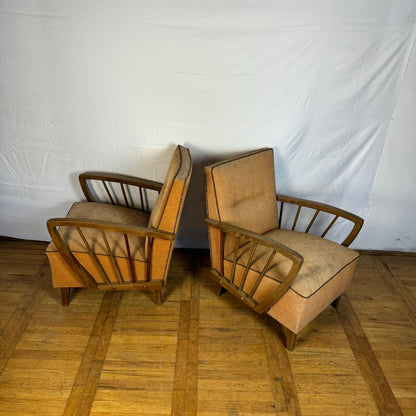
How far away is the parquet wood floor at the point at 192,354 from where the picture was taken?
158 centimetres

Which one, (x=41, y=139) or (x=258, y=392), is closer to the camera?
(x=258, y=392)

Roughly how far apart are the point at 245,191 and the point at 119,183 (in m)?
0.86

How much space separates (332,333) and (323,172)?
99 centimetres

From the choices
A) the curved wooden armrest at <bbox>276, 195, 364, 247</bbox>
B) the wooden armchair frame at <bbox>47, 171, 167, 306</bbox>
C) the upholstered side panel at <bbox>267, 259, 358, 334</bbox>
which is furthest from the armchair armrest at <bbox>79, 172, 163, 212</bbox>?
the upholstered side panel at <bbox>267, 259, 358, 334</bbox>

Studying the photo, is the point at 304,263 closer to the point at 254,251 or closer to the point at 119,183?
the point at 254,251

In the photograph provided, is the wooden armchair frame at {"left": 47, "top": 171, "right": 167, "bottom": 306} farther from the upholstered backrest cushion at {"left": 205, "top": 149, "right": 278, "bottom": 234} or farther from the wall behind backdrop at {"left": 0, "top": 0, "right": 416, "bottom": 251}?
the upholstered backrest cushion at {"left": 205, "top": 149, "right": 278, "bottom": 234}

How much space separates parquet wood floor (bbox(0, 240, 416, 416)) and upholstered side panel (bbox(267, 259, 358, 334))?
0.70 ft

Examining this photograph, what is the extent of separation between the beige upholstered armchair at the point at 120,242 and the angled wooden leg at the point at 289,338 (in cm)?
72

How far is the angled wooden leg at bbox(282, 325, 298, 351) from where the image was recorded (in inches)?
71.0

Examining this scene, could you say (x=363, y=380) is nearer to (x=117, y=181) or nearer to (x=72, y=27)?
(x=117, y=181)

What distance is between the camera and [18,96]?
80.8 inches

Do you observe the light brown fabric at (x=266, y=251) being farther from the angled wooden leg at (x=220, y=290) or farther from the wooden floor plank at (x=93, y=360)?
the wooden floor plank at (x=93, y=360)

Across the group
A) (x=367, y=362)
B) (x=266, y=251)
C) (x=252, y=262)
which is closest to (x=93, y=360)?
(x=252, y=262)

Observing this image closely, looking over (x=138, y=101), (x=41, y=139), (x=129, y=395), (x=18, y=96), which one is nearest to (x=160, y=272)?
(x=129, y=395)
